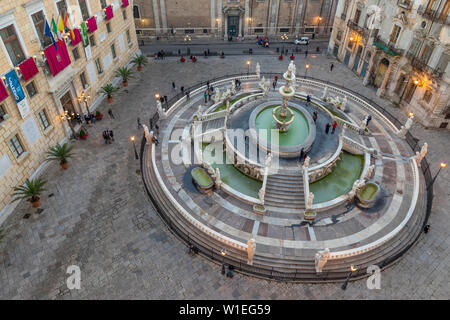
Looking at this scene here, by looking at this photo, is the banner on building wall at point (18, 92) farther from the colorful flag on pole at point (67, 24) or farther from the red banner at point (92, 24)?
the red banner at point (92, 24)

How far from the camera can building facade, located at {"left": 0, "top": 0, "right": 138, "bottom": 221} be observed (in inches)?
905

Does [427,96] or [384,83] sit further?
[384,83]

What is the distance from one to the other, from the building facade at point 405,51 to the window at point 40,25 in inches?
1491

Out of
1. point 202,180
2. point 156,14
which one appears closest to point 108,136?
point 202,180

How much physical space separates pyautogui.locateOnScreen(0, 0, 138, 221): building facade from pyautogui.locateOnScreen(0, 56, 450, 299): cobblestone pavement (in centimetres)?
304

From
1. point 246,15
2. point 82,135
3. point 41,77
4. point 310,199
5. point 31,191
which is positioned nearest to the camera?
point 310,199

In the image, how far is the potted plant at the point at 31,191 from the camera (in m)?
23.8

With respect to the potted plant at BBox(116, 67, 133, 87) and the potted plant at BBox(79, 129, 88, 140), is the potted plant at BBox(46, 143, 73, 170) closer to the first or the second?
the potted plant at BBox(79, 129, 88, 140)

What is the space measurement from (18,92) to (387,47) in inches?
1586

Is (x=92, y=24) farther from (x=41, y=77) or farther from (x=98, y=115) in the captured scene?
(x=41, y=77)

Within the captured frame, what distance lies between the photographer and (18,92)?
2327 cm

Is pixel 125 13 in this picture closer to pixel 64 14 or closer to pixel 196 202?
pixel 64 14

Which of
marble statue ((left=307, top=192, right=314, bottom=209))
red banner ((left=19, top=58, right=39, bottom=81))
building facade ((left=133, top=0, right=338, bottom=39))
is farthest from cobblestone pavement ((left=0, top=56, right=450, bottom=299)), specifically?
building facade ((left=133, top=0, right=338, bottom=39))
